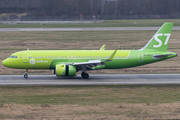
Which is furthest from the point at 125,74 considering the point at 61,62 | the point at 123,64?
the point at 61,62

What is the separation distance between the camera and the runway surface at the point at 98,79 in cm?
3434

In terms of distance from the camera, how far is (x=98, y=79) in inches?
1444

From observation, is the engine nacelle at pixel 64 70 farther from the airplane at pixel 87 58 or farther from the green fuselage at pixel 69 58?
the green fuselage at pixel 69 58

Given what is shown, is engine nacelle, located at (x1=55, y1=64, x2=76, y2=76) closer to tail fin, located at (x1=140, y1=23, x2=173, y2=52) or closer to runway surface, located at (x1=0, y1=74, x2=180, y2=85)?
runway surface, located at (x1=0, y1=74, x2=180, y2=85)

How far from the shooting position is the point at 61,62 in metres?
36.5

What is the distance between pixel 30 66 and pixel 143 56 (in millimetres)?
14982

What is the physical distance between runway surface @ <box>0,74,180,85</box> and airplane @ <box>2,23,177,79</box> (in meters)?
1.53
